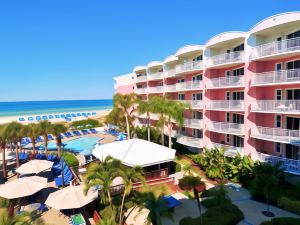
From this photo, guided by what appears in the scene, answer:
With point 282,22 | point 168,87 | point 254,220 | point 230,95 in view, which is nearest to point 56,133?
point 168,87

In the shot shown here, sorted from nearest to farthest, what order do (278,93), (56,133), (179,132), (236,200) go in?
(236,200) → (278,93) → (56,133) → (179,132)

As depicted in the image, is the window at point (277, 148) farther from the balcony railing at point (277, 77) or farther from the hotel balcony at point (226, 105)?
the balcony railing at point (277, 77)

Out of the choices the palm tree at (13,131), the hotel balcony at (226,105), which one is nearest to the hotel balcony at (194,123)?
the hotel balcony at (226,105)

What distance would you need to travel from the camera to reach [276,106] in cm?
2027

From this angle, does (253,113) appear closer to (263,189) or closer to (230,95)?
(230,95)

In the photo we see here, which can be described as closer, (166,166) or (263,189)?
(263,189)

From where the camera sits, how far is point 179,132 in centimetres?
3450

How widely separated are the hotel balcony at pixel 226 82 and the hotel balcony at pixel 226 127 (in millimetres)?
3985

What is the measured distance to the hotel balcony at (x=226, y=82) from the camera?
23609mm

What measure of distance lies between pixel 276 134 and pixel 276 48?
23.9 feet

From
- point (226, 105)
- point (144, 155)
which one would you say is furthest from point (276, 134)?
point (144, 155)

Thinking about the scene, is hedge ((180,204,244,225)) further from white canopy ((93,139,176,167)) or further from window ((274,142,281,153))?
window ((274,142,281,153))

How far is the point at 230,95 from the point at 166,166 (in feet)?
34.9

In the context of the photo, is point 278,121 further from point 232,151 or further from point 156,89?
point 156,89
